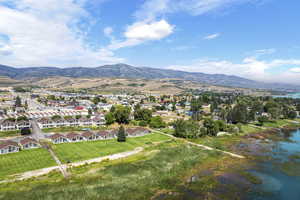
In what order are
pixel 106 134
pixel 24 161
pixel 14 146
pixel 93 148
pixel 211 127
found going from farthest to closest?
pixel 211 127
pixel 106 134
pixel 93 148
pixel 14 146
pixel 24 161

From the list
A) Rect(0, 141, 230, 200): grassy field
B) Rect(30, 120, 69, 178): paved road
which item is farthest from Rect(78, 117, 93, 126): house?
Rect(0, 141, 230, 200): grassy field

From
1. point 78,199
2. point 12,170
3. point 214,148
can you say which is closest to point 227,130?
point 214,148

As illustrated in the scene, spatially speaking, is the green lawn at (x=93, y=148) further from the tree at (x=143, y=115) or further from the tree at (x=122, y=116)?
the tree at (x=143, y=115)

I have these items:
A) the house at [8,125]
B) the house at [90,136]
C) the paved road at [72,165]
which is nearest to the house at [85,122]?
the house at [90,136]

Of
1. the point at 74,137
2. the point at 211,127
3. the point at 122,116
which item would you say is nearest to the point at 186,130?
the point at 211,127

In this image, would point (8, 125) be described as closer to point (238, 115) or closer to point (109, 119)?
point (109, 119)

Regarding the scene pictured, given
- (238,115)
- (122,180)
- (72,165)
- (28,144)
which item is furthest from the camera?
(238,115)
